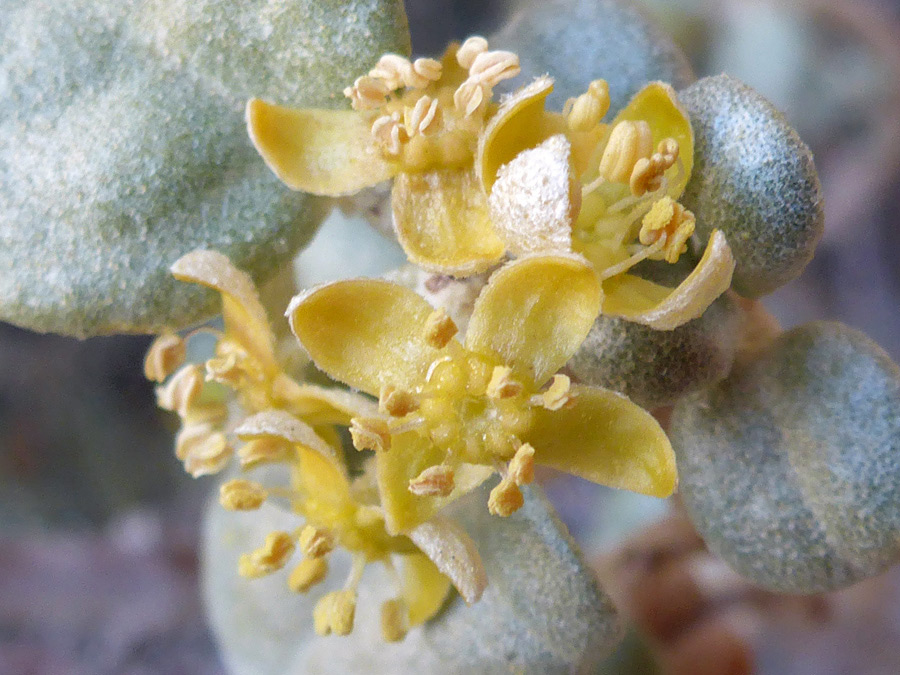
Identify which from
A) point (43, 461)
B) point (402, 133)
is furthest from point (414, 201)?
point (43, 461)

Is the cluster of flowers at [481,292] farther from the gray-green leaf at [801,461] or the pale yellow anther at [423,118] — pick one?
the gray-green leaf at [801,461]

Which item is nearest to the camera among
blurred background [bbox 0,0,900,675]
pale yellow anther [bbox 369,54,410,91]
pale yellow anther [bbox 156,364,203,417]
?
pale yellow anther [bbox 369,54,410,91]

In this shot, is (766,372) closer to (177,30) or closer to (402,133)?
(402,133)

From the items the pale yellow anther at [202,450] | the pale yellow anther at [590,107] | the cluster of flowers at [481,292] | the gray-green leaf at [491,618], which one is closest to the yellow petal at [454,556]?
the cluster of flowers at [481,292]

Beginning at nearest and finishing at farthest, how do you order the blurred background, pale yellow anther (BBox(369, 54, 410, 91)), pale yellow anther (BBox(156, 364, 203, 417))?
1. pale yellow anther (BBox(369, 54, 410, 91))
2. pale yellow anther (BBox(156, 364, 203, 417))
3. the blurred background

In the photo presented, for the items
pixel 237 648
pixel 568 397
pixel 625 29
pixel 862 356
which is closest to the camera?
pixel 568 397

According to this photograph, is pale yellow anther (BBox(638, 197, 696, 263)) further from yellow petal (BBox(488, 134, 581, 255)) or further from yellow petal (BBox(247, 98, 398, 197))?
yellow petal (BBox(247, 98, 398, 197))

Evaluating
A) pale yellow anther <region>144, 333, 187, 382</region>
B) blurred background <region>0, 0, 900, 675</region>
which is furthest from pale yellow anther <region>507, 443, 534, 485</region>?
blurred background <region>0, 0, 900, 675</region>
